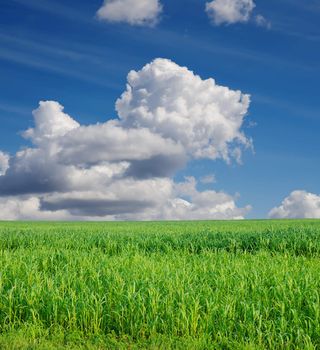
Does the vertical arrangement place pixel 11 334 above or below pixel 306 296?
below

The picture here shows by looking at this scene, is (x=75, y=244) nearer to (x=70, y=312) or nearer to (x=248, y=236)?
(x=248, y=236)

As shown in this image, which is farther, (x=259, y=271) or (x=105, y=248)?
(x=105, y=248)

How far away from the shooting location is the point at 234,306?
28.4 ft

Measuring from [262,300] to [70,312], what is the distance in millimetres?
3907

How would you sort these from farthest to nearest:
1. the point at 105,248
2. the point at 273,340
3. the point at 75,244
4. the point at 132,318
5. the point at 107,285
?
the point at 75,244 < the point at 105,248 < the point at 107,285 < the point at 132,318 < the point at 273,340

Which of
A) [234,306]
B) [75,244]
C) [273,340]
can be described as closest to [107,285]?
[234,306]

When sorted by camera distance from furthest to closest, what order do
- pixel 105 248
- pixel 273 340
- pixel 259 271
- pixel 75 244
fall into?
1. pixel 75 244
2. pixel 105 248
3. pixel 259 271
4. pixel 273 340

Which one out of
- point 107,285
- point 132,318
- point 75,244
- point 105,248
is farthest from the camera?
point 75,244

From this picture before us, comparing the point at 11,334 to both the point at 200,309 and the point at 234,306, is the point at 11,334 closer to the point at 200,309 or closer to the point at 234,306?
the point at 200,309

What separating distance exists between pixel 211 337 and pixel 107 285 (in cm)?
327

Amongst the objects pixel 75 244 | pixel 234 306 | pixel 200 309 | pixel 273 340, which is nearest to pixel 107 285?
pixel 200 309

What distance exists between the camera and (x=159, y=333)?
7.86 metres

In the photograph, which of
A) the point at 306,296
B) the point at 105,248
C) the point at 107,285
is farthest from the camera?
the point at 105,248

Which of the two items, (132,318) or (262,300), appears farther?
(262,300)
